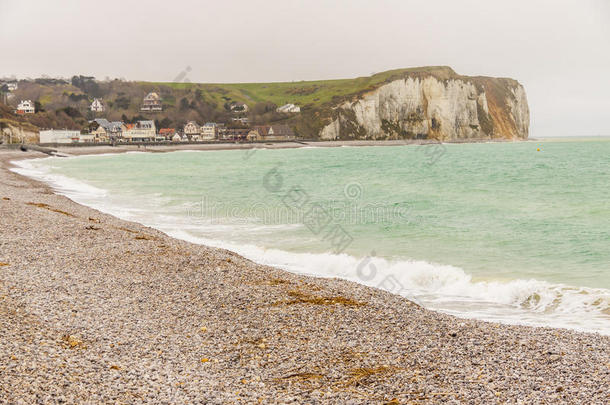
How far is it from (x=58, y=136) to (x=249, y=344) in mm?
149790

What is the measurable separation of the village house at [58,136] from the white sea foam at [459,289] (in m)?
133

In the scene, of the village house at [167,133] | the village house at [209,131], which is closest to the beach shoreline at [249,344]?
the village house at [209,131]

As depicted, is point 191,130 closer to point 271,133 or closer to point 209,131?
point 209,131

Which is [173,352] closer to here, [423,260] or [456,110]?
[423,260]

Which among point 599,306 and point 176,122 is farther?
point 176,122

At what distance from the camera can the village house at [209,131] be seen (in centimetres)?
Answer: 18625

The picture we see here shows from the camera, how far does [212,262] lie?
1334cm

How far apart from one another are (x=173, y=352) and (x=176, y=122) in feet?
659

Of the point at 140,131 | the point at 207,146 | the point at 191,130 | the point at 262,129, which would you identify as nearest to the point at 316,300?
the point at 207,146

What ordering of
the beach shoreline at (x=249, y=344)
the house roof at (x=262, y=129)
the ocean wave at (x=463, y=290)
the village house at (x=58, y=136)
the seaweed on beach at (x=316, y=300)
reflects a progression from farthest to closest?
the house roof at (x=262, y=129) → the village house at (x=58, y=136) → the ocean wave at (x=463, y=290) → the seaweed on beach at (x=316, y=300) → the beach shoreline at (x=249, y=344)

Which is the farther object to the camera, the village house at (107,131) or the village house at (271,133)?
the village house at (271,133)

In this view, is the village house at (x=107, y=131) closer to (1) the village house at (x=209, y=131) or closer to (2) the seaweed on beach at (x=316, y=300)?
(1) the village house at (x=209, y=131)

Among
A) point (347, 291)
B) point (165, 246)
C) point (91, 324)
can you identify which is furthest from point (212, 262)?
point (91, 324)

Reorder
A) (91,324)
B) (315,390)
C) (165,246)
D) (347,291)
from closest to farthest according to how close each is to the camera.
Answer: (315,390) < (91,324) < (347,291) < (165,246)
